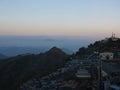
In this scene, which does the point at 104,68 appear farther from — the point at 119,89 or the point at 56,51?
the point at 56,51

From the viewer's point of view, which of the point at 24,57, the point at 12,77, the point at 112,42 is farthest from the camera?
the point at 24,57

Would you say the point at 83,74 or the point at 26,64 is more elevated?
the point at 83,74

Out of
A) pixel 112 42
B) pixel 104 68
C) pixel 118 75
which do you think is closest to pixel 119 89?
pixel 118 75

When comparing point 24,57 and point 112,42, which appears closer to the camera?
point 112,42

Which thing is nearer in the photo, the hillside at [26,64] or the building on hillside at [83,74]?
the building on hillside at [83,74]

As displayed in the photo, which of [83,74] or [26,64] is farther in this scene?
[26,64]

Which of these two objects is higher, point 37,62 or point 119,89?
point 119,89

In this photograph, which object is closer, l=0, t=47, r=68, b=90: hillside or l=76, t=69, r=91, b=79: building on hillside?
l=76, t=69, r=91, b=79: building on hillside

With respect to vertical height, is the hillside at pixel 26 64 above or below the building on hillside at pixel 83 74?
below

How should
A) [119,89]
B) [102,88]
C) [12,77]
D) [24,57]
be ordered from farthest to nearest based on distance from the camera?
1. [24,57]
2. [12,77]
3. [102,88]
4. [119,89]

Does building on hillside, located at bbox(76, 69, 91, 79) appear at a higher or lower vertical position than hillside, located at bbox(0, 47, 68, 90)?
higher
